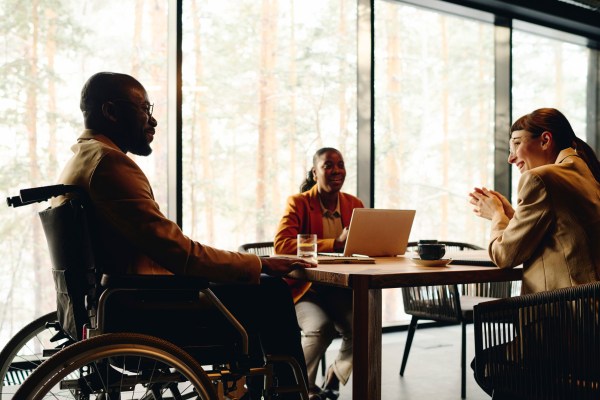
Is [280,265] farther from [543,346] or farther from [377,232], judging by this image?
[543,346]

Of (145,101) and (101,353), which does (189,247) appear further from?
(145,101)

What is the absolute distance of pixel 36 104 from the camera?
Result: 3.33 meters

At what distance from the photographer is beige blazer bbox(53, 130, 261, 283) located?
1595 mm

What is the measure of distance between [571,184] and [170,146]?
227 centimetres

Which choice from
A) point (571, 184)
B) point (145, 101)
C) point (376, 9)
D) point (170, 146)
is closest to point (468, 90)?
point (376, 9)

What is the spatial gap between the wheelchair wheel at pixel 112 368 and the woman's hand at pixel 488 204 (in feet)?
4.07

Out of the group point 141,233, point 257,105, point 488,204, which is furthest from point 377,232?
point 257,105

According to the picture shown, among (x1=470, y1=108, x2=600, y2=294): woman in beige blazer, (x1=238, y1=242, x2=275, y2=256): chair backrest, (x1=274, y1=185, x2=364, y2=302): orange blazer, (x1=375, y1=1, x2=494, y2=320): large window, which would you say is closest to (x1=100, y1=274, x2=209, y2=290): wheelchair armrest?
(x1=470, y1=108, x2=600, y2=294): woman in beige blazer

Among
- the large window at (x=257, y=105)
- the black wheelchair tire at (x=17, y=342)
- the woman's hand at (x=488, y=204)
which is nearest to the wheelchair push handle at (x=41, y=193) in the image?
the black wheelchair tire at (x=17, y=342)

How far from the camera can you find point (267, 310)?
1.93m

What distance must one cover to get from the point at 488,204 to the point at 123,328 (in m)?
1.34

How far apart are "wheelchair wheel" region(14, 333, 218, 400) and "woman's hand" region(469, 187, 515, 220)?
4.07ft

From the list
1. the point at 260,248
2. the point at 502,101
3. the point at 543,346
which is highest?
the point at 502,101

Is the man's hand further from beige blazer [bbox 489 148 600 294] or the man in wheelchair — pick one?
beige blazer [bbox 489 148 600 294]
